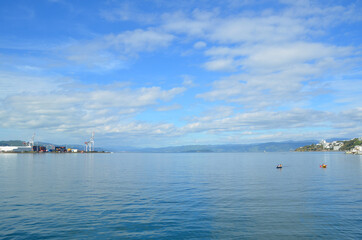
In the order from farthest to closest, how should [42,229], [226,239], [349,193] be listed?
[349,193]
[42,229]
[226,239]

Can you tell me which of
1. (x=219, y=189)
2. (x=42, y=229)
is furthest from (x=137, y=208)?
(x=219, y=189)

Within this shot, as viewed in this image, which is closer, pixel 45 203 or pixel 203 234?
pixel 203 234

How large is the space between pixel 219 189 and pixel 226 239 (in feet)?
98.8

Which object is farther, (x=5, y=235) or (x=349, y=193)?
(x=349, y=193)

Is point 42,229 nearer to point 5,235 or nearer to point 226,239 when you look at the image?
point 5,235

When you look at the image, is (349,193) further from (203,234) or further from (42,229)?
(42,229)

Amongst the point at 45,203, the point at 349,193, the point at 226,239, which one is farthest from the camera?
the point at 349,193

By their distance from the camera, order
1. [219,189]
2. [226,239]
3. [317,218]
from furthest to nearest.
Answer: [219,189] < [317,218] < [226,239]

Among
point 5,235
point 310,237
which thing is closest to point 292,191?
point 310,237

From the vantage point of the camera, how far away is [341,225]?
31656 mm

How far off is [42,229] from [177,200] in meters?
21.4

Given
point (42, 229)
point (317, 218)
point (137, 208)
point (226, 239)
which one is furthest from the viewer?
point (137, 208)

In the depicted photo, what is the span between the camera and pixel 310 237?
89.9 ft

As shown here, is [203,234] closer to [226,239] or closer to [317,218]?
[226,239]
